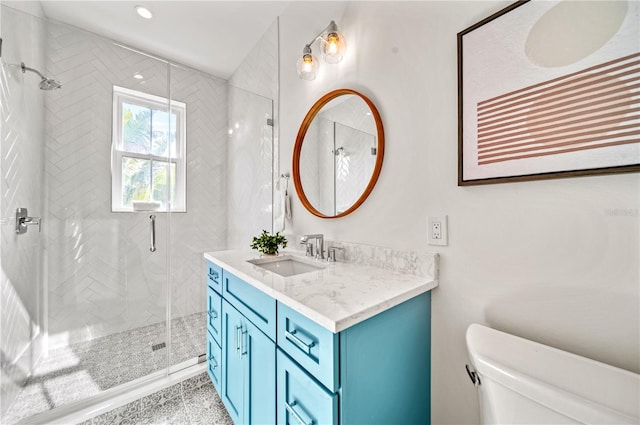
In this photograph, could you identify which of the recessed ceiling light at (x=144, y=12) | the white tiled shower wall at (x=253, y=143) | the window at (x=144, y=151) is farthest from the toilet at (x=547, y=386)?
the recessed ceiling light at (x=144, y=12)

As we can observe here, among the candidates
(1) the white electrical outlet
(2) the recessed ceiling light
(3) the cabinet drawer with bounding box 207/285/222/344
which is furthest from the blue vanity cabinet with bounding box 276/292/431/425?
(2) the recessed ceiling light

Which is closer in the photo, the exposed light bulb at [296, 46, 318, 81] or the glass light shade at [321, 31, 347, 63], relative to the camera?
the glass light shade at [321, 31, 347, 63]

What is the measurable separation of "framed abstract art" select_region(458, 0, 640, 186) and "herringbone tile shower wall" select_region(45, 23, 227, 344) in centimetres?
236

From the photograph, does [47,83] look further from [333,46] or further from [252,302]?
[252,302]

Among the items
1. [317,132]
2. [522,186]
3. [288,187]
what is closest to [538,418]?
[522,186]

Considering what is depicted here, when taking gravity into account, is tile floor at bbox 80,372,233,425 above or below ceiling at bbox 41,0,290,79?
below

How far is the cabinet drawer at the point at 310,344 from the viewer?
2.26 feet

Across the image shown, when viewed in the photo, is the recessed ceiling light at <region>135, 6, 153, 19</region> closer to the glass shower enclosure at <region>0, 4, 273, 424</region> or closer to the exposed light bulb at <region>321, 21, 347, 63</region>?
the glass shower enclosure at <region>0, 4, 273, 424</region>

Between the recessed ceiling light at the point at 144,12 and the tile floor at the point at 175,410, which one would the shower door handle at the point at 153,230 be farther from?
the recessed ceiling light at the point at 144,12

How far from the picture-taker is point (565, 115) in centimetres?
73

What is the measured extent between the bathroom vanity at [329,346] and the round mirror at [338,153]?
1.40 feet

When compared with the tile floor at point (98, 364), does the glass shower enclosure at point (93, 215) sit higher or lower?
higher

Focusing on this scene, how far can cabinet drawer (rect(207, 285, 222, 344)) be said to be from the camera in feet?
4.70

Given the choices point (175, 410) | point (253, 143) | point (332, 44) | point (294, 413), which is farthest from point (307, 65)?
point (175, 410)
